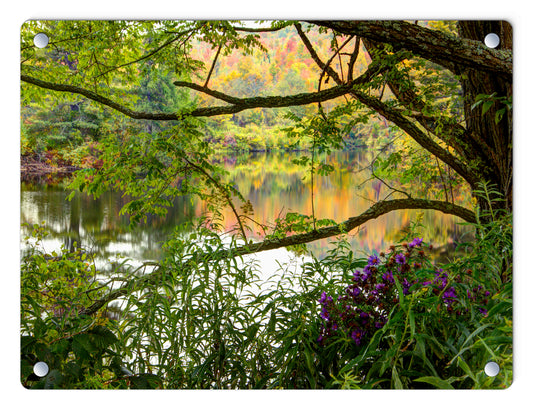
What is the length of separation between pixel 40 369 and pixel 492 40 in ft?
6.55

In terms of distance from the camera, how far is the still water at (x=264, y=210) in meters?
1.66

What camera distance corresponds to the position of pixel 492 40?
5.16 feet

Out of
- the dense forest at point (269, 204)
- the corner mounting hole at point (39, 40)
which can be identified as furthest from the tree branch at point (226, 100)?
the corner mounting hole at point (39, 40)

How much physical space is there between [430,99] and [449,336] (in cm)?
111

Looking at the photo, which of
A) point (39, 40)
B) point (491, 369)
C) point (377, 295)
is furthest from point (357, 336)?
point (39, 40)

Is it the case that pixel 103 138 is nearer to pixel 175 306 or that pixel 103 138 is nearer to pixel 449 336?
pixel 175 306

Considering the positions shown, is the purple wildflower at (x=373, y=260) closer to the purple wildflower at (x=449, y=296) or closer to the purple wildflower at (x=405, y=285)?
the purple wildflower at (x=405, y=285)

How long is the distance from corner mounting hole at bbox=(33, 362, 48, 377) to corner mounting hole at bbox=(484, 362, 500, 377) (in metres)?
1.40

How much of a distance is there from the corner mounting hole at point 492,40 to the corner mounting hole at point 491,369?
1128 millimetres

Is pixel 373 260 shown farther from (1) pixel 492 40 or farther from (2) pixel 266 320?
(1) pixel 492 40

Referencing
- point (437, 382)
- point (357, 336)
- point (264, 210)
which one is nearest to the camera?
point (437, 382)

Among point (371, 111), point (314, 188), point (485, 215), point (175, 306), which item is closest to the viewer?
point (175, 306)
